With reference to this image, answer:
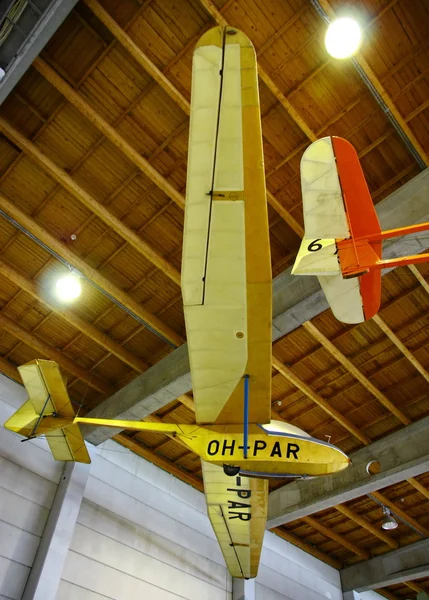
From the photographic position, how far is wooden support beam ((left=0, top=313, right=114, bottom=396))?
1019 centimetres

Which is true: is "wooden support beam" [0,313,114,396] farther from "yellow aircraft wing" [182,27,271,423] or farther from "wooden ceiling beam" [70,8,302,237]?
"yellow aircraft wing" [182,27,271,423]

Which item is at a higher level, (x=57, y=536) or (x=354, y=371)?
(x=354, y=371)

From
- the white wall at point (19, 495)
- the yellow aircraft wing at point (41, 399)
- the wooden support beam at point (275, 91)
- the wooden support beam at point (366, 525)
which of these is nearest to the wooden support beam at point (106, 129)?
the wooden support beam at point (275, 91)

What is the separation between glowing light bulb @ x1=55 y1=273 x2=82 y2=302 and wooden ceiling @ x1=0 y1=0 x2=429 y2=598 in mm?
372

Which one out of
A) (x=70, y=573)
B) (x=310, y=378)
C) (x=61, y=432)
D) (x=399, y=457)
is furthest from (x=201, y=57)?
(x=399, y=457)

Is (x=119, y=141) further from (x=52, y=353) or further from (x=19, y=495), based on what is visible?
(x=19, y=495)

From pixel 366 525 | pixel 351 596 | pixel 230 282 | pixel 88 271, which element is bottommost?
pixel 230 282

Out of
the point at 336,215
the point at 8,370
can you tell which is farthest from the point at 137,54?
the point at 8,370

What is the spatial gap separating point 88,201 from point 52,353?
402cm

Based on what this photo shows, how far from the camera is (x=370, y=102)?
24.7 feet

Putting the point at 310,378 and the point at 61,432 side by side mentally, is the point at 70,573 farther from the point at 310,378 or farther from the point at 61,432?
the point at 310,378

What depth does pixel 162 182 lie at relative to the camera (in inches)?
324

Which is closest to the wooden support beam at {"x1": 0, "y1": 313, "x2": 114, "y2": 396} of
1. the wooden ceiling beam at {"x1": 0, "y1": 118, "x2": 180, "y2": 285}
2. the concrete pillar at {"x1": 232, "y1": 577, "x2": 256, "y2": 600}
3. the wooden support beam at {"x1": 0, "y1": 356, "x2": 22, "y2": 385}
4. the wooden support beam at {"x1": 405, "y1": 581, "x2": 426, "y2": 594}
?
the wooden support beam at {"x1": 0, "y1": 356, "x2": 22, "y2": 385}

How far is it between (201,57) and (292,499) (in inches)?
478
